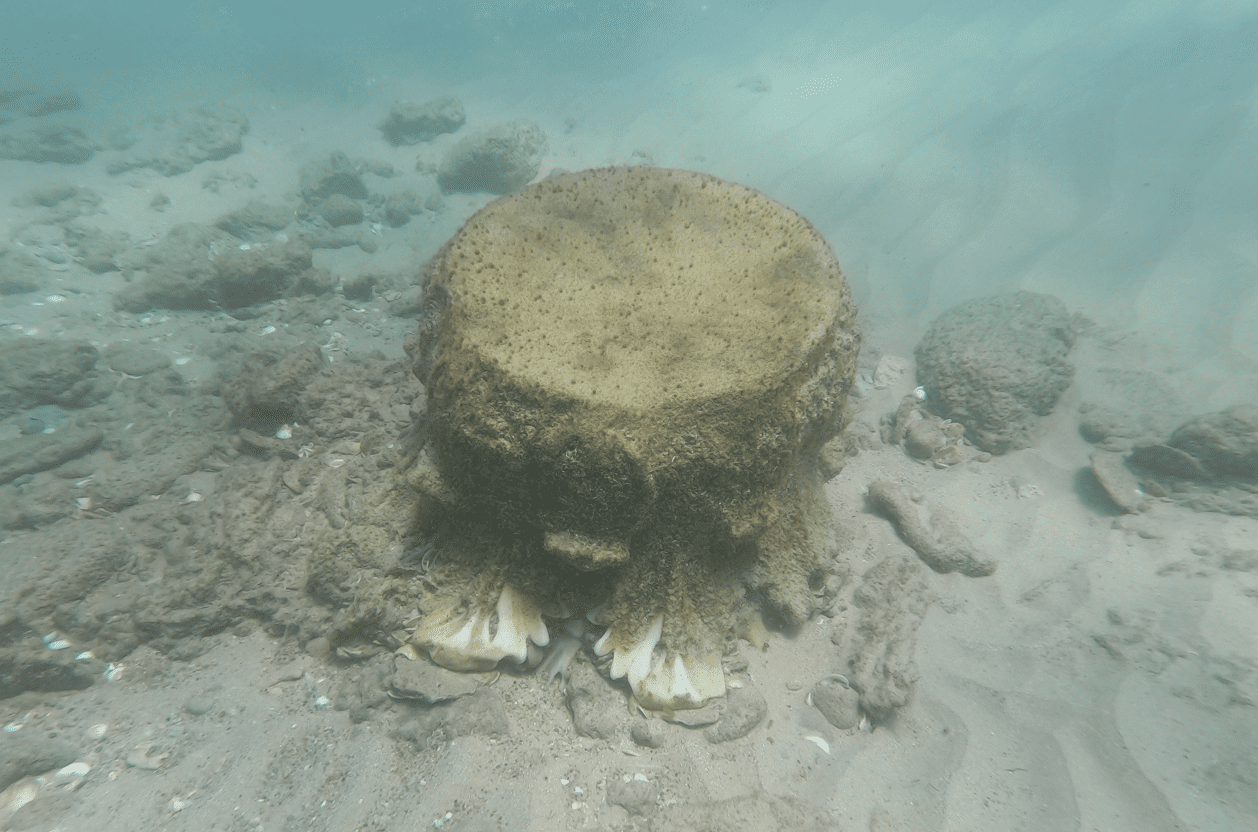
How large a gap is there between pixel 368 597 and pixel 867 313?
6056 mm

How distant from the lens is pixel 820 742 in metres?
2.67

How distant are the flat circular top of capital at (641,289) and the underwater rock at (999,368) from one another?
3.03 m

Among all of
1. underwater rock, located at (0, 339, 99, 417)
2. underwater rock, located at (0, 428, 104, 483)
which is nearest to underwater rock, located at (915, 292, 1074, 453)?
underwater rock, located at (0, 428, 104, 483)

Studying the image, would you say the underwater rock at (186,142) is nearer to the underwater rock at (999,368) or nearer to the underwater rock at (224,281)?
the underwater rock at (224,281)

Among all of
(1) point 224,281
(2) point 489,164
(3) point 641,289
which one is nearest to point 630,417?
(3) point 641,289

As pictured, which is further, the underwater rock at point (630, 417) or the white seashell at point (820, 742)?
the white seashell at point (820, 742)

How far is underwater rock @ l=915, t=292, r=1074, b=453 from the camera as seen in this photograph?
4617mm

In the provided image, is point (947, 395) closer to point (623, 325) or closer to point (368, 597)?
point (623, 325)

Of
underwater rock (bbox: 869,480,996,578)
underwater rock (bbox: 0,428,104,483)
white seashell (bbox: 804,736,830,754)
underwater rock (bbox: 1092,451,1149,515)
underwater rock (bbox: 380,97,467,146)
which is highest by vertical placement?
underwater rock (bbox: 380,97,467,146)

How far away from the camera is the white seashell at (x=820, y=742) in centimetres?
265

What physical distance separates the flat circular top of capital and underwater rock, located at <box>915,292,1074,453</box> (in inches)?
119

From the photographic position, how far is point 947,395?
15.9 feet

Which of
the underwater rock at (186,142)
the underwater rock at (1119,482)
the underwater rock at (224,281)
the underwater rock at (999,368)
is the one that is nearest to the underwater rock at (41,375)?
the underwater rock at (224,281)

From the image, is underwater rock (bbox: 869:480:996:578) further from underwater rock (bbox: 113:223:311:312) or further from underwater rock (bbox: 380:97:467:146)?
underwater rock (bbox: 380:97:467:146)
